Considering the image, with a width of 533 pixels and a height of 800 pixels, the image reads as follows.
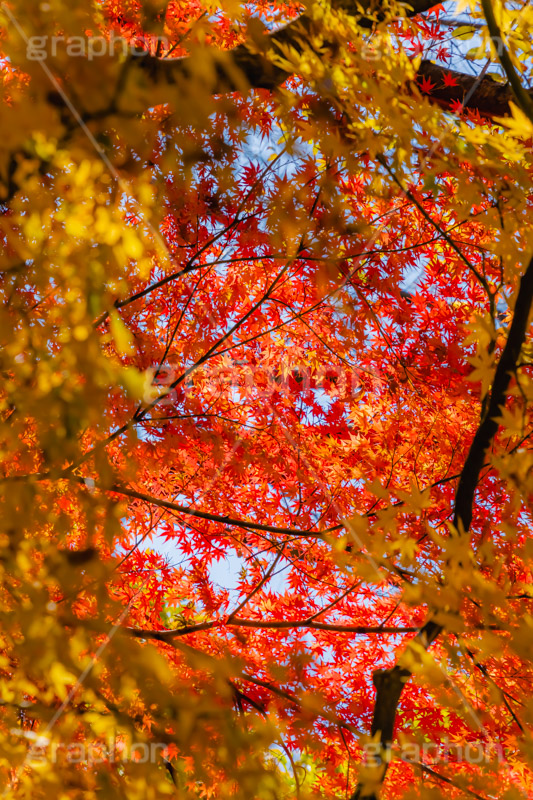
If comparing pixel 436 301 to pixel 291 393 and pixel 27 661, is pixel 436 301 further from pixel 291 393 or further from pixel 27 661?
pixel 27 661

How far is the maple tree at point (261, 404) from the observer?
3.04 ft

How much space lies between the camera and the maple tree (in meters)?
0.93

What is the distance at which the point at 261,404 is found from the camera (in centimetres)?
299

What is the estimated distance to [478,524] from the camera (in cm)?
252

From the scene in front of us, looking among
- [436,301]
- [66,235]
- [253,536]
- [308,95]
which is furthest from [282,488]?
[66,235]

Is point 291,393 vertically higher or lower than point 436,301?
lower

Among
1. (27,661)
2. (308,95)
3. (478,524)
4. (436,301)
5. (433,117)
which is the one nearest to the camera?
(27,661)

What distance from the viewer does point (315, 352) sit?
3.06 m

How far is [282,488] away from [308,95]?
1755mm

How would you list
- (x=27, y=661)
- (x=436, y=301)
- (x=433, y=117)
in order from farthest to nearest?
(x=436, y=301) → (x=433, y=117) → (x=27, y=661)

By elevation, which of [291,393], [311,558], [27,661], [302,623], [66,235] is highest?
[291,393]

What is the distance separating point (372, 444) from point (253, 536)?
0.78 meters

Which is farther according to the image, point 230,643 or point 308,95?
point 230,643

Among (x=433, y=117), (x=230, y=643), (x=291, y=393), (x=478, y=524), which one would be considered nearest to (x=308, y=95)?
(x=433, y=117)
